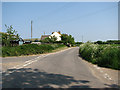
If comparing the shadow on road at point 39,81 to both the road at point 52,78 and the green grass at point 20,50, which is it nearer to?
the road at point 52,78

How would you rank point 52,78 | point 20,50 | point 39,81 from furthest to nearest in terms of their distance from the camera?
point 20,50, point 52,78, point 39,81

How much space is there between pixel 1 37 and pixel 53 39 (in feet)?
138

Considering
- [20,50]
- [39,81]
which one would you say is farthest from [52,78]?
[20,50]

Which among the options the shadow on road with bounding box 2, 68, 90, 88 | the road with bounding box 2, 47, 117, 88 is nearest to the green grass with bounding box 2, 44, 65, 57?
the road with bounding box 2, 47, 117, 88

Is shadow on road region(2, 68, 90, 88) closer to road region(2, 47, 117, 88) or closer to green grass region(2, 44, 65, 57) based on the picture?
road region(2, 47, 117, 88)

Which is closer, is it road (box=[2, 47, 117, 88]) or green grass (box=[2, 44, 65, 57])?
road (box=[2, 47, 117, 88])

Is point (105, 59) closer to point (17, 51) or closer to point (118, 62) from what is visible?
point (118, 62)

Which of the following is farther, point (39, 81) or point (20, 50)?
point (20, 50)

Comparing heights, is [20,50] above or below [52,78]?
above

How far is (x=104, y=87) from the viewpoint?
14.7ft

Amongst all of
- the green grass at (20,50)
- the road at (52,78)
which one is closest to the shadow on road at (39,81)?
the road at (52,78)

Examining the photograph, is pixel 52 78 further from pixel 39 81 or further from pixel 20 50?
pixel 20 50

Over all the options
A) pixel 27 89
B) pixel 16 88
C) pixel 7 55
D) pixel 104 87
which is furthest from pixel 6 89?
pixel 7 55

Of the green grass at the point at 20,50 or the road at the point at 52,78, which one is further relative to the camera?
the green grass at the point at 20,50
